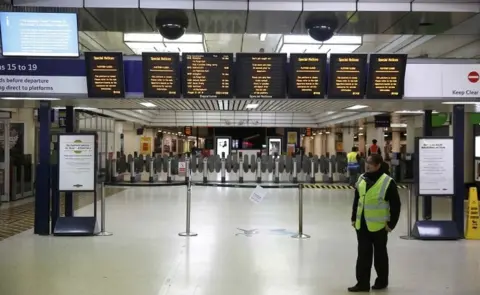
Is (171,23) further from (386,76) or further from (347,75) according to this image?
(386,76)

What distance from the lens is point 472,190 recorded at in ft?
28.9

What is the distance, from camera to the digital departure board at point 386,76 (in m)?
8.24

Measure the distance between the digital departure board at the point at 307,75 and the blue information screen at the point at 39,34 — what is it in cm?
353

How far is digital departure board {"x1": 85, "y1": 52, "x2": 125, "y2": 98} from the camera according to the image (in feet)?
26.8

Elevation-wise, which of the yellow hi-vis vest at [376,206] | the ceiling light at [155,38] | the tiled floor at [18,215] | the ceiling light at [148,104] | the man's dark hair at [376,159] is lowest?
the tiled floor at [18,215]

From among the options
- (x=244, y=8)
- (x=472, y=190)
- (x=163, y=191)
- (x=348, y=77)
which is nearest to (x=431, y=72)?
(x=348, y=77)

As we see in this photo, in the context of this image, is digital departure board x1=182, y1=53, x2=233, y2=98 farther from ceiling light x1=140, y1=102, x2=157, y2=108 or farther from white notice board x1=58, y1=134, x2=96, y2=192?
white notice board x1=58, y1=134, x2=96, y2=192

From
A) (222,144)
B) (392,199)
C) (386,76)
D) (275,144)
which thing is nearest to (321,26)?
(386,76)

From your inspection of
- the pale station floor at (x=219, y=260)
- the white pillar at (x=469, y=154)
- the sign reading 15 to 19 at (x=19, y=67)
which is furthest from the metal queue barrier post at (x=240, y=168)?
the sign reading 15 to 19 at (x=19, y=67)

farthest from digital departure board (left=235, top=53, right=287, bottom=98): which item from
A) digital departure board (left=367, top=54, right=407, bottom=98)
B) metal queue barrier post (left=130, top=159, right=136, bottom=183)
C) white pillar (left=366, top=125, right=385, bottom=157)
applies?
white pillar (left=366, top=125, right=385, bottom=157)

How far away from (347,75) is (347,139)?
87.5ft

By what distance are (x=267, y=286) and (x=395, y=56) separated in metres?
4.59

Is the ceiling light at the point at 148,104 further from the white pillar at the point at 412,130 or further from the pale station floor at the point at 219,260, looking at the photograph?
the white pillar at the point at 412,130

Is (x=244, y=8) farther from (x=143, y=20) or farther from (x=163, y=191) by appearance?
(x=163, y=191)
